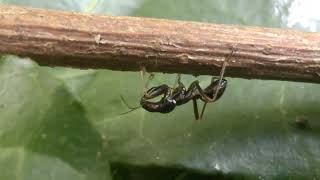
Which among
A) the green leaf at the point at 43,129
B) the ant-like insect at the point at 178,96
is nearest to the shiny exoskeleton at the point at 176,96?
the ant-like insect at the point at 178,96

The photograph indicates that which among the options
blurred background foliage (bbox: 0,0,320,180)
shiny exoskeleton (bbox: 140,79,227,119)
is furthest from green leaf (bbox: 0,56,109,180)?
shiny exoskeleton (bbox: 140,79,227,119)

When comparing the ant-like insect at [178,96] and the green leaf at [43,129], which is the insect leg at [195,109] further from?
the green leaf at [43,129]

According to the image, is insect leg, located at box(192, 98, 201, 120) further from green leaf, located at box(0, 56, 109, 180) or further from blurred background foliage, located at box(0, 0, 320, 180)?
green leaf, located at box(0, 56, 109, 180)

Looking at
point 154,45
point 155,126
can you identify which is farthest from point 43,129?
point 154,45

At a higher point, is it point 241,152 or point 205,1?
point 205,1

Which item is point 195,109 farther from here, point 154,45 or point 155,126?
point 154,45

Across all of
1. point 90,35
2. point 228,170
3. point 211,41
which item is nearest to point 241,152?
point 228,170

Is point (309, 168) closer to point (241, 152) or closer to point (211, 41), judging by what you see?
point (241, 152)
